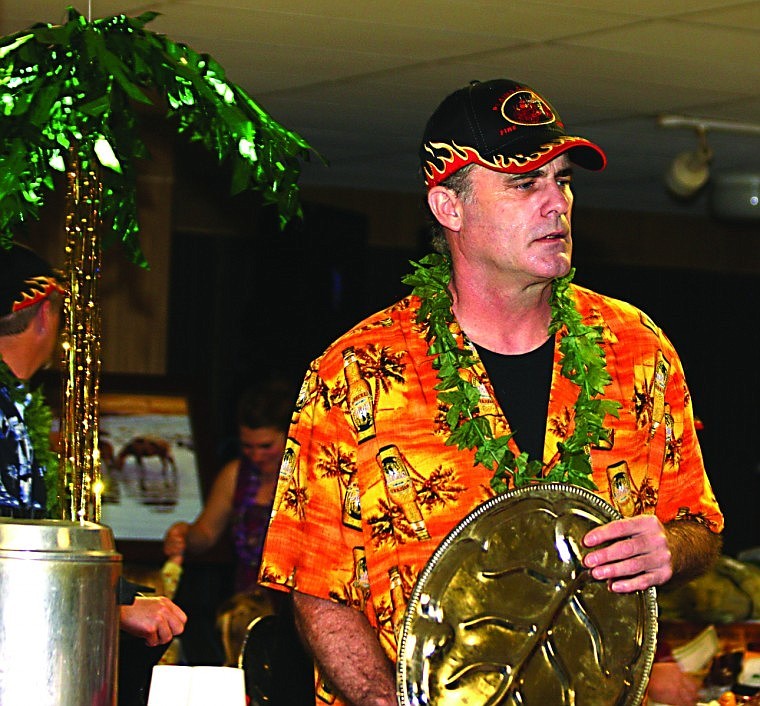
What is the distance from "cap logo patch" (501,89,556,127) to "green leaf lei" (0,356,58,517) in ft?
3.96

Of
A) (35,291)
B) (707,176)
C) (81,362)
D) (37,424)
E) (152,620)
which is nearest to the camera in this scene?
(81,362)

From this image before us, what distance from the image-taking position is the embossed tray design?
1926 mm

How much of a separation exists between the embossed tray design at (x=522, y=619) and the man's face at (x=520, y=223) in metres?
0.41

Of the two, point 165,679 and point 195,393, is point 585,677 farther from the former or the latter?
point 195,393

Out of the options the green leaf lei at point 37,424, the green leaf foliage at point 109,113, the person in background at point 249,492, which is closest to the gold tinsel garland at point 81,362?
the green leaf foliage at point 109,113

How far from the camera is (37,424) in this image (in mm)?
3205

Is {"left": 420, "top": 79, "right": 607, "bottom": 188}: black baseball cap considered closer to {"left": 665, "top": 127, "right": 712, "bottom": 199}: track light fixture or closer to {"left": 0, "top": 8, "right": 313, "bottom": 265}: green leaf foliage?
{"left": 0, "top": 8, "right": 313, "bottom": 265}: green leaf foliage

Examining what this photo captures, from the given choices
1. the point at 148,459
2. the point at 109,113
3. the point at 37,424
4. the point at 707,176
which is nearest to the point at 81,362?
the point at 109,113

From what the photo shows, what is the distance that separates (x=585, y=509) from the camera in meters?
2.00

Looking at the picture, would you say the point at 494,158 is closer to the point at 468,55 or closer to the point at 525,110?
the point at 525,110

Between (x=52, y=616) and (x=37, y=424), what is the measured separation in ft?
5.37

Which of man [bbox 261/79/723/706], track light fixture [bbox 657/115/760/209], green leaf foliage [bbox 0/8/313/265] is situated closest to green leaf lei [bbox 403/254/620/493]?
man [bbox 261/79/723/706]

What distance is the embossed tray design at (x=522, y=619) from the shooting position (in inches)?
75.8

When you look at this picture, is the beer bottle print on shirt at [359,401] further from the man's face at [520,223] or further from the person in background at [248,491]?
the person in background at [248,491]
